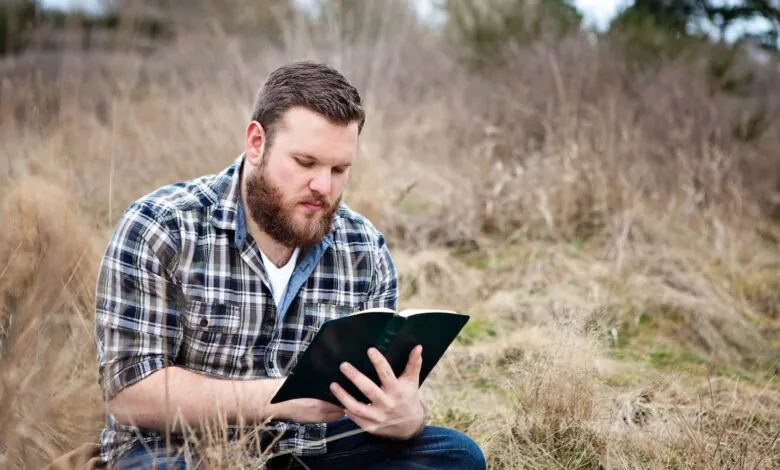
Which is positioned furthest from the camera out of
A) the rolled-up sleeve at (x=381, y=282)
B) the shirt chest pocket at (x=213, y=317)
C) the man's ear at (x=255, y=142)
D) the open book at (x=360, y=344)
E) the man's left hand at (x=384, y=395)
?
the rolled-up sleeve at (x=381, y=282)

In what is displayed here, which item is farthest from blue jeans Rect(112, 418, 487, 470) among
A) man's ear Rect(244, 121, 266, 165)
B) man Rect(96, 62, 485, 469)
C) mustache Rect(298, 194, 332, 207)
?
man's ear Rect(244, 121, 266, 165)

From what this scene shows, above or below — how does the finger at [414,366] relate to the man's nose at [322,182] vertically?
below

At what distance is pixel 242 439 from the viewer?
68.2 inches

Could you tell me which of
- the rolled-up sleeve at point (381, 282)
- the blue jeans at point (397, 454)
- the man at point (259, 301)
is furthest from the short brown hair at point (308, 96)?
the blue jeans at point (397, 454)

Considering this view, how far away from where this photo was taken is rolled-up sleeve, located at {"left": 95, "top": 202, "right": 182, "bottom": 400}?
1.94m

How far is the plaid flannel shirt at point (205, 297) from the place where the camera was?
198 cm

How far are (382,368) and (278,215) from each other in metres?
0.54

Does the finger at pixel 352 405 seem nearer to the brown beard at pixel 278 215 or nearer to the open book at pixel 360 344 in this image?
the open book at pixel 360 344

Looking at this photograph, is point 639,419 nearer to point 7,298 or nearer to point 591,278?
point 591,278

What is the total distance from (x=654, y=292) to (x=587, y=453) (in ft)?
6.78

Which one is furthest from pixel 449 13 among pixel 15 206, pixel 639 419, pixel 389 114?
pixel 639 419

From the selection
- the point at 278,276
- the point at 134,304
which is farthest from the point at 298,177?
the point at 134,304

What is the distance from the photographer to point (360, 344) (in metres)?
1.87

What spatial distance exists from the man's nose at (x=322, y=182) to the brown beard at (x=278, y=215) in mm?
23
